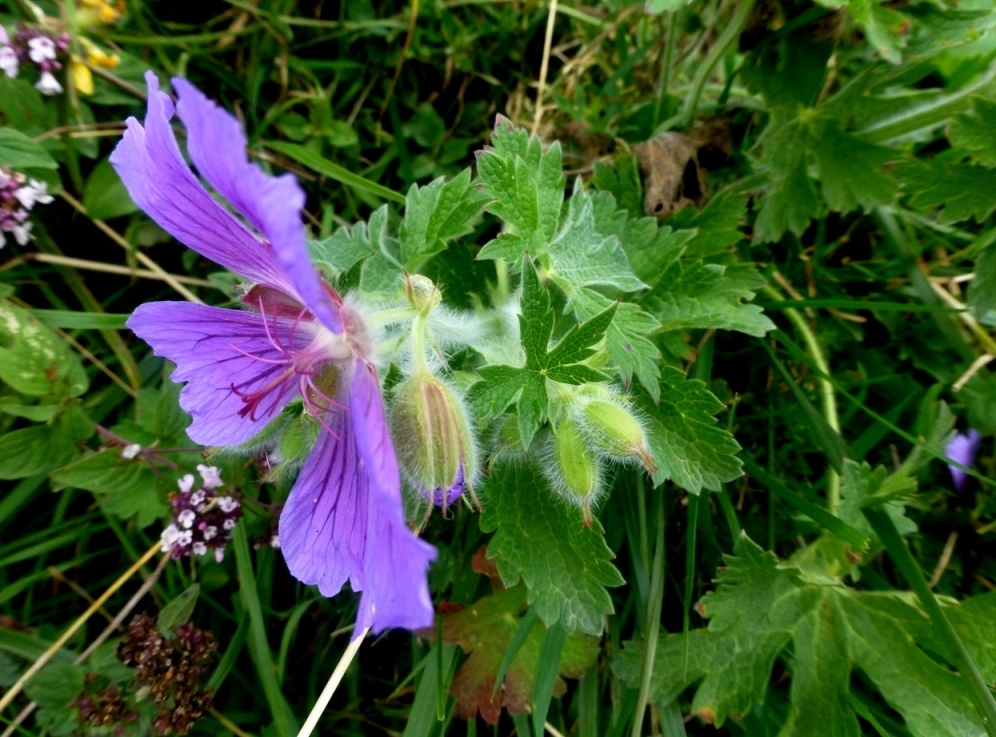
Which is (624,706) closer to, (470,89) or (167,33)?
(470,89)

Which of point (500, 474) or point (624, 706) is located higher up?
point (500, 474)

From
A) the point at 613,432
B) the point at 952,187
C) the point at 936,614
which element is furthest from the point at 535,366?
the point at 952,187

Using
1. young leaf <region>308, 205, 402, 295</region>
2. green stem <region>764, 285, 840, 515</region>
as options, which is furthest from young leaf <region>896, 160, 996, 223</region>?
young leaf <region>308, 205, 402, 295</region>

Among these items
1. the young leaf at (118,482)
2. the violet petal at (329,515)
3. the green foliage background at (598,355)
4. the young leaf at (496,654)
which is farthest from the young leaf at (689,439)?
the young leaf at (118,482)

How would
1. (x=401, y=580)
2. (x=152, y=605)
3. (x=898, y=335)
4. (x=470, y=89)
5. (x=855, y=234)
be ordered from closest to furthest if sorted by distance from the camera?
(x=401, y=580) < (x=152, y=605) < (x=898, y=335) < (x=855, y=234) < (x=470, y=89)

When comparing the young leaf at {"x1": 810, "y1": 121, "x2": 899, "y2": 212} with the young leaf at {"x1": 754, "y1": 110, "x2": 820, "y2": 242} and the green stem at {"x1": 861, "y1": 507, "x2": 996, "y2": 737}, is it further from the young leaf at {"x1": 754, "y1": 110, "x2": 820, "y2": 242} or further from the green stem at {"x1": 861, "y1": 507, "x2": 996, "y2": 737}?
the green stem at {"x1": 861, "y1": 507, "x2": 996, "y2": 737}

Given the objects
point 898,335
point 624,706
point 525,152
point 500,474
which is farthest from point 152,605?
point 898,335
